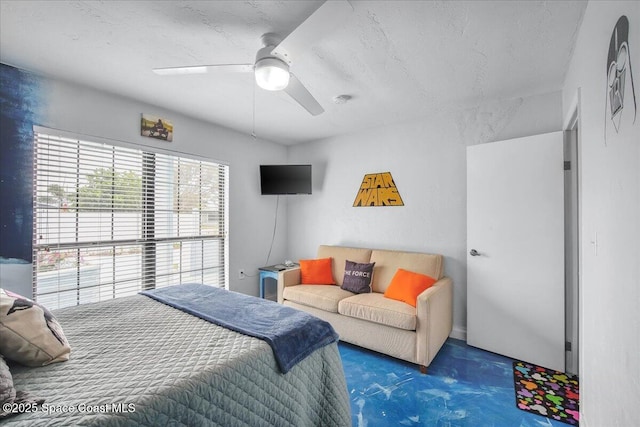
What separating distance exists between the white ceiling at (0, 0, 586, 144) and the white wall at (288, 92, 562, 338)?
232 millimetres

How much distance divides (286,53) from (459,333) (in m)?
3.04

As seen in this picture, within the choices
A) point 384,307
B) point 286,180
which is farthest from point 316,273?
point 286,180

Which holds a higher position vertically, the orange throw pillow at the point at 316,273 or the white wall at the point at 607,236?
the white wall at the point at 607,236

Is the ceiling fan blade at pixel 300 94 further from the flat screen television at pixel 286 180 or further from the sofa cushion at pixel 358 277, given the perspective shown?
the sofa cushion at pixel 358 277

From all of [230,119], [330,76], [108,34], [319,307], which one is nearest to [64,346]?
[108,34]

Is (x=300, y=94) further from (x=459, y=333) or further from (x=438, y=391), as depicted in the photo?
(x=459, y=333)

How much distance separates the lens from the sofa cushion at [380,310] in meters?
2.32

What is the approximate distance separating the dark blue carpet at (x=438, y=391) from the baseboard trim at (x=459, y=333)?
0.19 metres

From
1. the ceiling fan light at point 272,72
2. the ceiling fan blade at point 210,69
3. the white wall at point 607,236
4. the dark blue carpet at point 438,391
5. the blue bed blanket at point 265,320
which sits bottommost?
the dark blue carpet at point 438,391

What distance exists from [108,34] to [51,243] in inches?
68.0

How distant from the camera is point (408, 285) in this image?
8.70 feet

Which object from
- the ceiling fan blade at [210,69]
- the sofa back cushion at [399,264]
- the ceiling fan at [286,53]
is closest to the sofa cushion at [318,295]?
the sofa back cushion at [399,264]

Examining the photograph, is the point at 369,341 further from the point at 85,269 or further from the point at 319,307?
the point at 85,269

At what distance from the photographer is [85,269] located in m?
2.46
